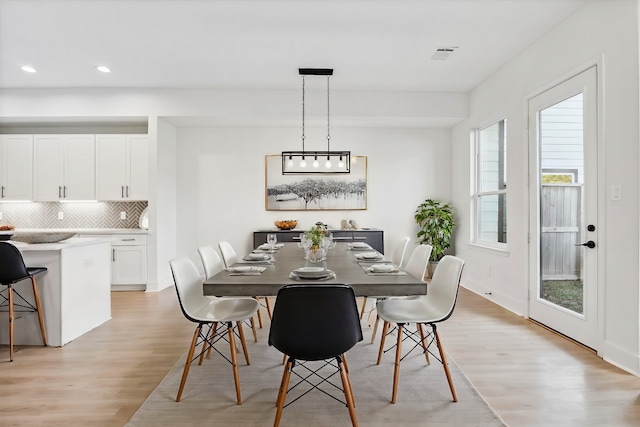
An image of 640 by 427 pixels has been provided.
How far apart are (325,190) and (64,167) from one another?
156 inches

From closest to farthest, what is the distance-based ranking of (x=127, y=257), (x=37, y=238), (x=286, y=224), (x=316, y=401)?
(x=316, y=401) → (x=37, y=238) → (x=127, y=257) → (x=286, y=224)

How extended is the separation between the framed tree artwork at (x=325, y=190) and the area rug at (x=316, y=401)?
3551 millimetres

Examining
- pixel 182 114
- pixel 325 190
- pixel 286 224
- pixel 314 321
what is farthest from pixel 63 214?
pixel 314 321

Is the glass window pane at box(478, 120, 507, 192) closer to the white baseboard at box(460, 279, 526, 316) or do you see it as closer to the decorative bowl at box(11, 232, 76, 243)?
the white baseboard at box(460, 279, 526, 316)

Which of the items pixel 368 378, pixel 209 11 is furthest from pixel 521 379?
pixel 209 11

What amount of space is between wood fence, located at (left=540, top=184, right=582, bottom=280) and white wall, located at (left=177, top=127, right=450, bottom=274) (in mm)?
2595

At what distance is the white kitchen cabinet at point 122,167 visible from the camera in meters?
5.35

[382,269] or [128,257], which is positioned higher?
[382,269]

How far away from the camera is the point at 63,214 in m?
5.69

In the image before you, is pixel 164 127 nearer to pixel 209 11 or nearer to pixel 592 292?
Result: pixel 209 11

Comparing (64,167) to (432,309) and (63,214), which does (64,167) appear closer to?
(63,214)

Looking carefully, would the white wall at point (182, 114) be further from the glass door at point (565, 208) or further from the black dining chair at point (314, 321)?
the black dining chair at point (314, 321)

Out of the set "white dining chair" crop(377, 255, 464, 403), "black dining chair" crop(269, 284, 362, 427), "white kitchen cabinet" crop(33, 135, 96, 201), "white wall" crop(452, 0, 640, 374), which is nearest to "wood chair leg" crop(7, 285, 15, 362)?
"black dining chair" crop(269, 284, 362, 427)

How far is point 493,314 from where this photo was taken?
403 centimetres
